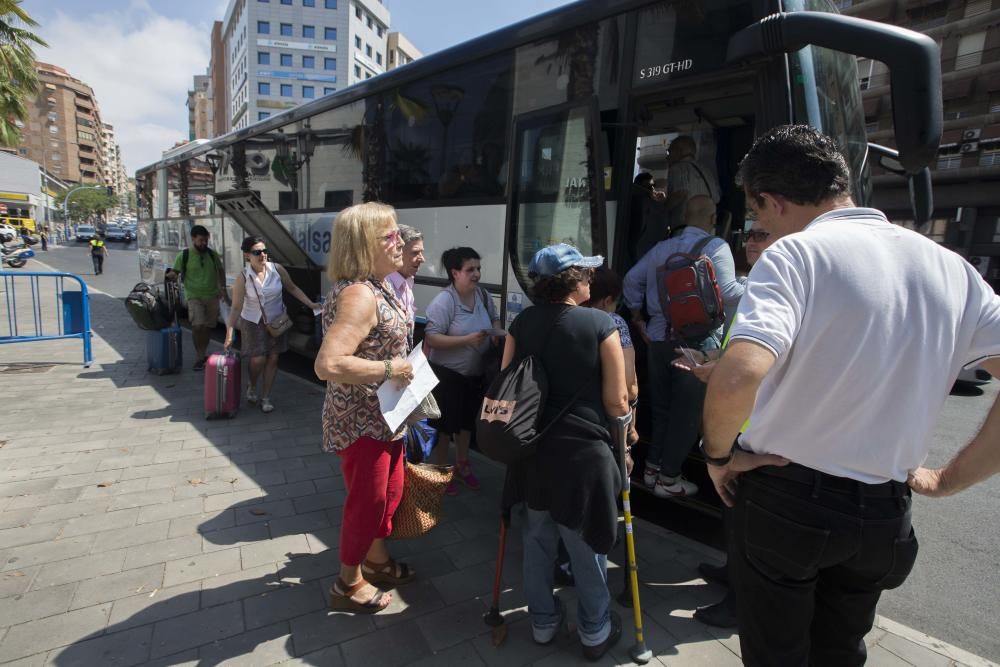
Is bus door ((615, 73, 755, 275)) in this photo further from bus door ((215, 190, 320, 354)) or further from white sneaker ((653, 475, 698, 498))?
bus door ((215, 190, 320, 354))

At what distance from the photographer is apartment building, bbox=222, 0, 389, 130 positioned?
254 feet

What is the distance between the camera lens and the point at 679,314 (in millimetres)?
3367

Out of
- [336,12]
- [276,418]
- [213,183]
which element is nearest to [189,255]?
[213,183]

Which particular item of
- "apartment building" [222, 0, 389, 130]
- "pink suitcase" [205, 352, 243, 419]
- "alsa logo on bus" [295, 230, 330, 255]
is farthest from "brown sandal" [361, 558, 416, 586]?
"apartment building" [222, 0, 389, 130]

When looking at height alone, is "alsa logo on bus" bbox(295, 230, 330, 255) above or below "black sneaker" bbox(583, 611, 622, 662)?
Result: above

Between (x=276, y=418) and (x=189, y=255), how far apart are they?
3.48 meters

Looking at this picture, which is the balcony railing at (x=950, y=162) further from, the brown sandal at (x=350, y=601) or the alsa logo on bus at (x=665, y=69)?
the brown sandal at (x=350, y=601)

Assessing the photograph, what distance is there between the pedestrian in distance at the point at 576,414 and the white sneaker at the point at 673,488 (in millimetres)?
1341

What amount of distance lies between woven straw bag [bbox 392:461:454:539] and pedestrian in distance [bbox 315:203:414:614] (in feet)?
0.27

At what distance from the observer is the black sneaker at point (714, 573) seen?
3.24m

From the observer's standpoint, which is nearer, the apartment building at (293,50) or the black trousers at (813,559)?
the black trousers at (813,559)

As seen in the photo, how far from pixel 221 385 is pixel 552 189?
4.09m

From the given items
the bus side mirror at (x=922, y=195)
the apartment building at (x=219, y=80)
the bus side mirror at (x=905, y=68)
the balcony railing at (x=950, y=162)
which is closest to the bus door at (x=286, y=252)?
the bus side mirror at (x=905, y=68)

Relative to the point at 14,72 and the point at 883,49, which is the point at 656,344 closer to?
the point at 883,49
